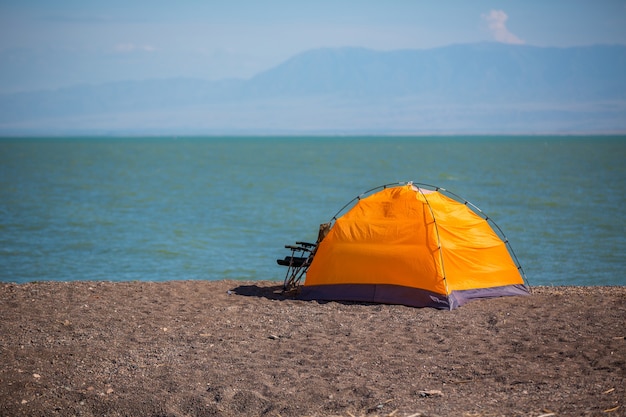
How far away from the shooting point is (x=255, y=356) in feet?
31.9

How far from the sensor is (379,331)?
35.6 ft

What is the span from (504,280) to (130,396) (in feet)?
24.0

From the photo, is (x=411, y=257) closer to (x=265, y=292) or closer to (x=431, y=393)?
(x=265, y=292)

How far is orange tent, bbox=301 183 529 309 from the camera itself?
12.6 m

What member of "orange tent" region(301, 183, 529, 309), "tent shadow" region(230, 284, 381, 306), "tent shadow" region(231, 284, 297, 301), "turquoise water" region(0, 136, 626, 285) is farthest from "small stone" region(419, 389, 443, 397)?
"turquoise water" region(0, 136, 626, 285)

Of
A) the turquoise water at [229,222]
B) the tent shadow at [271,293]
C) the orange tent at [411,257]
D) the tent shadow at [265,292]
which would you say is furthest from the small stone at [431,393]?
the turquoise water at [229,222]

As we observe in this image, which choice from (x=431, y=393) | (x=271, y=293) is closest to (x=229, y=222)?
(x=271, y=293)

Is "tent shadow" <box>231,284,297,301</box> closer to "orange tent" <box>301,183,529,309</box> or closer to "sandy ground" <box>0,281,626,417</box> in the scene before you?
"sandy ground" <box>0,281,626,417</box>

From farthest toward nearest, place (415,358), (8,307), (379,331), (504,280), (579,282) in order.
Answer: (579,282), (504,280), (8,307), (379,331), (415,358)

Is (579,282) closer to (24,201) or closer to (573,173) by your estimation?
(24,201)

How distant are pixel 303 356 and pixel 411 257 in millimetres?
3672

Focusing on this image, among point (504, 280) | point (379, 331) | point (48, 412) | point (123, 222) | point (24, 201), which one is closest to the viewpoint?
point (48, 412)

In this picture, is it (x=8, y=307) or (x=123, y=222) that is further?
(x=123, y=222)

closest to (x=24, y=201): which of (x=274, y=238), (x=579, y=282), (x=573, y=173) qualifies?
(x=274, y=238)
